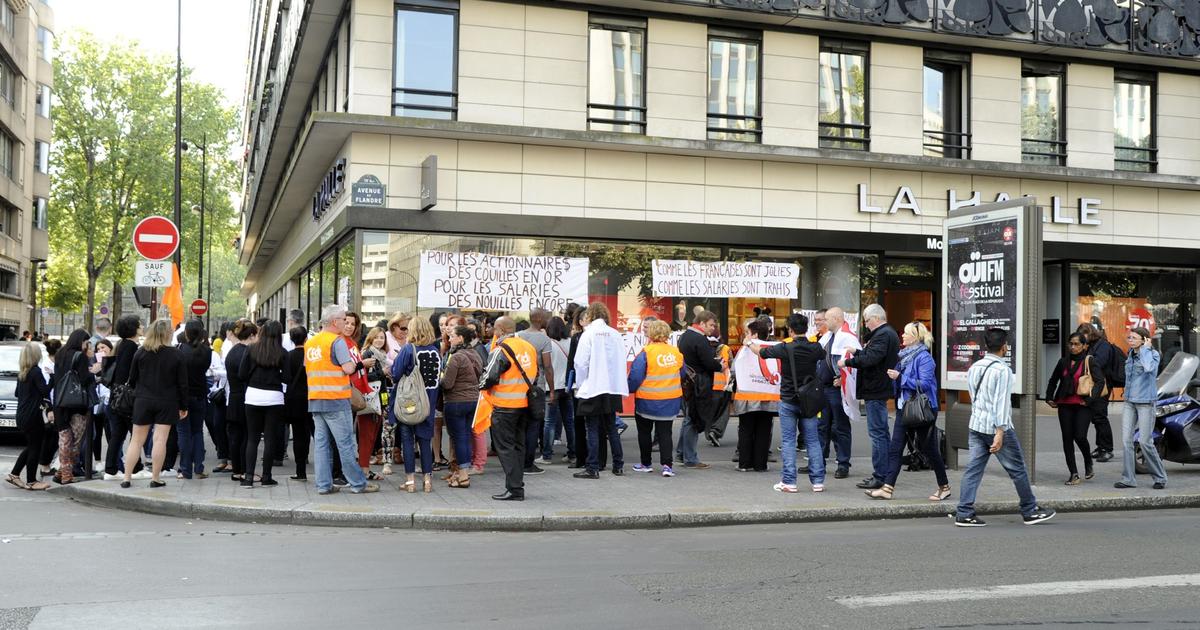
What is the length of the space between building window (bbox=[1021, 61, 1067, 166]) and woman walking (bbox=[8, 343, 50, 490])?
1794 cm

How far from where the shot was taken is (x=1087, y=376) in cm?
1183

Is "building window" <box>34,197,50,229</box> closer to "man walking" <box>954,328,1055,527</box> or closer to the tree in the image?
the tree

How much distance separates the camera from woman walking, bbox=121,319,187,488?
10656 millimetres

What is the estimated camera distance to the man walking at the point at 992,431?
30.6 feet

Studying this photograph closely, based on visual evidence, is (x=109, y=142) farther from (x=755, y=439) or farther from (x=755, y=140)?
(x=755, y=439)

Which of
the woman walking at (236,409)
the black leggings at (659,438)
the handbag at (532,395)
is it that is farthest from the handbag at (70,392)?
the black leggings at (659,438)

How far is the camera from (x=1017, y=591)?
6.61 metres

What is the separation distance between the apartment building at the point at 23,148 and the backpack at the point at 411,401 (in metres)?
41.3

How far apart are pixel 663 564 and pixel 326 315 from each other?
4.64 m

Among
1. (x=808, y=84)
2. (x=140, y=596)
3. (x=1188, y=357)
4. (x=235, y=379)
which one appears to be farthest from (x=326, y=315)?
(x=808, y=84)

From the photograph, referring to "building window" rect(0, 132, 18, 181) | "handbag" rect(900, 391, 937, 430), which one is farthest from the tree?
"handbag" rect(900, 391, 937, 430)

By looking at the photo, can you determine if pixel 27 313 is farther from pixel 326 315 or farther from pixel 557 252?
pixel 326 315

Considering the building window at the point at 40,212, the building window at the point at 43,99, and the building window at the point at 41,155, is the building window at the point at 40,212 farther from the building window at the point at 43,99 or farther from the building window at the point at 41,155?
the building window at the point at 43,99

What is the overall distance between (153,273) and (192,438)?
4.37 metres
